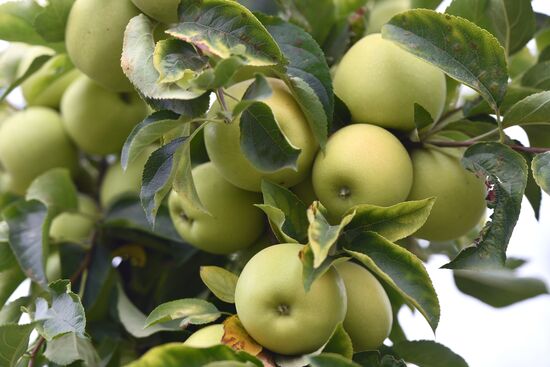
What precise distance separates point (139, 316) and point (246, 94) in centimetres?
38

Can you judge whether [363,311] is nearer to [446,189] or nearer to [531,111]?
[446,189]

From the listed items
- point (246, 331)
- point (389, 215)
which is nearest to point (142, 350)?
point (246, 331)

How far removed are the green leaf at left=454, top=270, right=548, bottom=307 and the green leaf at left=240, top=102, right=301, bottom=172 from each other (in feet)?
1.52

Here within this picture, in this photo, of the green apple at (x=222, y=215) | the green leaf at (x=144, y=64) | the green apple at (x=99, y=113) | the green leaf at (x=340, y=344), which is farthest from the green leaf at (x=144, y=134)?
the green apple at (x=99, y=113)

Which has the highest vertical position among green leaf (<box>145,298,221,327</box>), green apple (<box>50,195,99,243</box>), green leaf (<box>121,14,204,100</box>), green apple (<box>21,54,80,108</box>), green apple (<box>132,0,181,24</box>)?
green apple (<box>132,0,181,24</box>)

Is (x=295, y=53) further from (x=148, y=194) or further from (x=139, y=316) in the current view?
(x=139, y=316)

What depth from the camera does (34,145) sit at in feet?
3.97

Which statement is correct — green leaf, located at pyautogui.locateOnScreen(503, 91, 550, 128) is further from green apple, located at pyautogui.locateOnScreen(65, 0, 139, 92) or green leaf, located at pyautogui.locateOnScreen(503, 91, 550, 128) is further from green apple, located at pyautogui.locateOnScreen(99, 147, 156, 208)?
green apple, located at pyautogui.locateOnScreen(99, 147, 156, 208)

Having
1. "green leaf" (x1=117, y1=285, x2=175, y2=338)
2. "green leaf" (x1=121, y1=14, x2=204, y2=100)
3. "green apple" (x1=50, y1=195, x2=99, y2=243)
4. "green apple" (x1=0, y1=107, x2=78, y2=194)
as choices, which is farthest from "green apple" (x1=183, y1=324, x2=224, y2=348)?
"green apple" (x1=0, y1=107, x2=78, y2=194)

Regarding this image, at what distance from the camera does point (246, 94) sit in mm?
741

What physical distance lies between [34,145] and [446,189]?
25.8 inches

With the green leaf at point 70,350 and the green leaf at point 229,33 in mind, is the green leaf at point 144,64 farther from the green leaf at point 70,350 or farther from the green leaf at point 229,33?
the green leaf at point 70,350

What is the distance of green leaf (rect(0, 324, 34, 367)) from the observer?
2.48ft

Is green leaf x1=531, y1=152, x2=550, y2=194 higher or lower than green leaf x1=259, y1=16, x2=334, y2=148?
above
